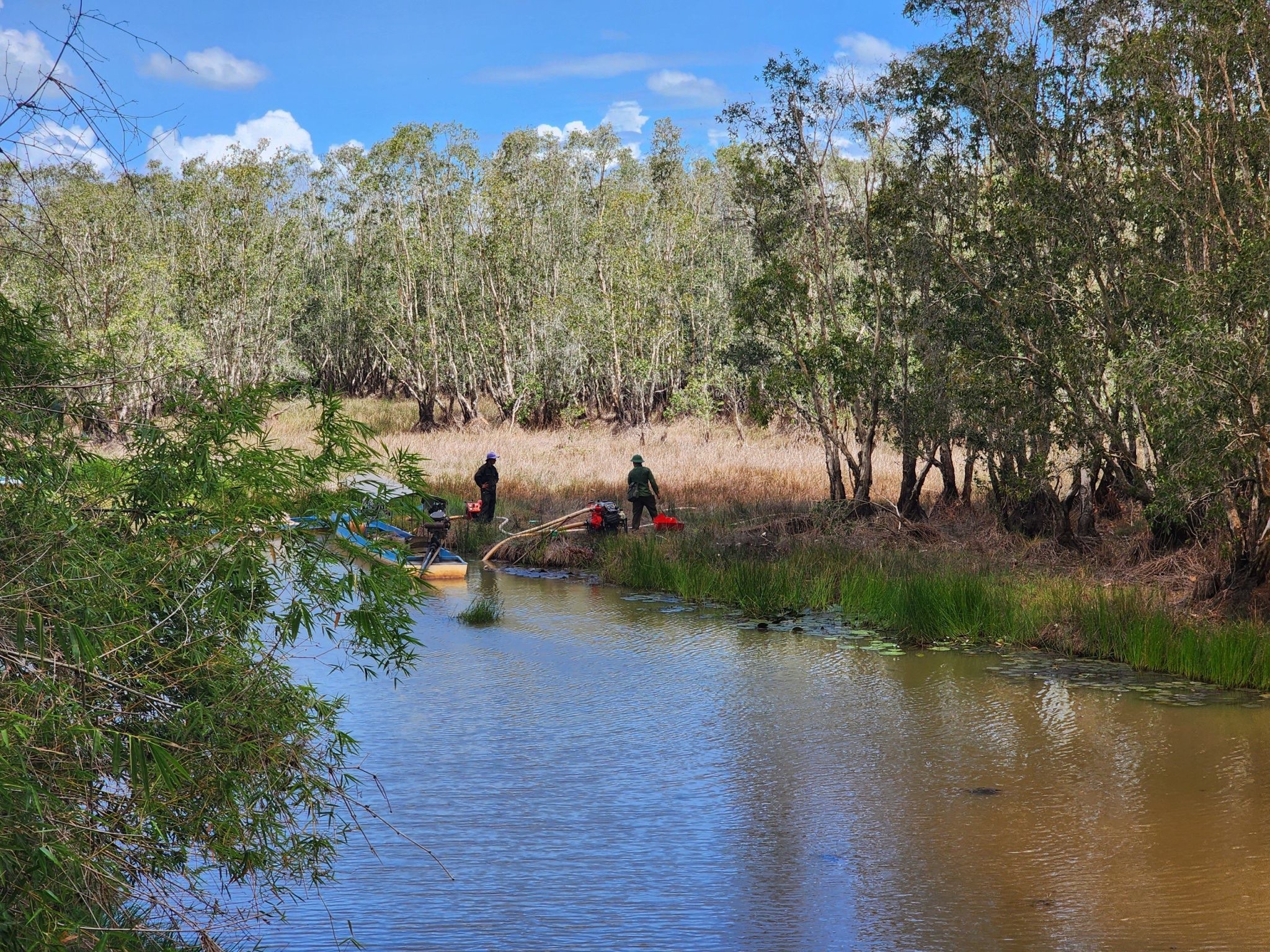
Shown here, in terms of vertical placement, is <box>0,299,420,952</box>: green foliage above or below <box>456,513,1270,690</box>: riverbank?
above

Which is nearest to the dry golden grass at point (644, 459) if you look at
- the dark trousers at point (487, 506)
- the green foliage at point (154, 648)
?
the dark trousers at point (487, 506)

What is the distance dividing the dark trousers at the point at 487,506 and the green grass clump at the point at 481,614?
18.8ft

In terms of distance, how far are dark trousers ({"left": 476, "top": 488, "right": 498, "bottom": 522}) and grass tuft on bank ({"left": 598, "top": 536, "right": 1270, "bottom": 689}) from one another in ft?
11.1

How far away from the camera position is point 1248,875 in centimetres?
689

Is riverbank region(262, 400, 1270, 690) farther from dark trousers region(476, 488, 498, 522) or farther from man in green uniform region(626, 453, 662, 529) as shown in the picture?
man in green uniform region(626, 453, 662, 529)

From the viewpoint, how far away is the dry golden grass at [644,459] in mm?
24625

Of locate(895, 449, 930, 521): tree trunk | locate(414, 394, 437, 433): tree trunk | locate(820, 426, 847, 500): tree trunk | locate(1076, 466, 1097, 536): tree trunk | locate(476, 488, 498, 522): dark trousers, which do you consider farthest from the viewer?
locate(414, 394, 437, 433): tree trunk

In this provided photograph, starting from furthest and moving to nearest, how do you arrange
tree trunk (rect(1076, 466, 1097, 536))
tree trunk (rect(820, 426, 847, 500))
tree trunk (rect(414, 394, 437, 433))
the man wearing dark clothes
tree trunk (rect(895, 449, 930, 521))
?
tree trunk (rect(414, 394, 437, 433)) → the man wearing dark clothes → tree trunk (rect(820, 426, 847, 500)) → tree trunk (rect(895, 449, 930, 521)) → tree trunk (rect(1076, 466, 1097, 536))

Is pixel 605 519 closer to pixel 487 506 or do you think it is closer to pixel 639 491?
pixel 639 491

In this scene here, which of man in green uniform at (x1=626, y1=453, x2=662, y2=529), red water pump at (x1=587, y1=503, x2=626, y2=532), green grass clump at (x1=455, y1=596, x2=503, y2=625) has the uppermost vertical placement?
man in green uniform at (x1=626, y1=453, x2=662, y2=529)

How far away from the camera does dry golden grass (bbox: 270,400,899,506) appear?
24625mm

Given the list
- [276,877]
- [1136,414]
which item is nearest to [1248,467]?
[1136,414]

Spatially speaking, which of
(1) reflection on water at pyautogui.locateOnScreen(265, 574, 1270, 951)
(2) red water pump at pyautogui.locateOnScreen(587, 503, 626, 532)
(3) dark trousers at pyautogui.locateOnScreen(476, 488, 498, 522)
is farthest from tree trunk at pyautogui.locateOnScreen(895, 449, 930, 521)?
(3) dark trousers at pyautogui.locateOnScreen(476, 488, 498, 522)

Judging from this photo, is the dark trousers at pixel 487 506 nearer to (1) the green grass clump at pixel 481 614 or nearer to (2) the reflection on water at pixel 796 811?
(1) the green grass clump at pixel 481 614
